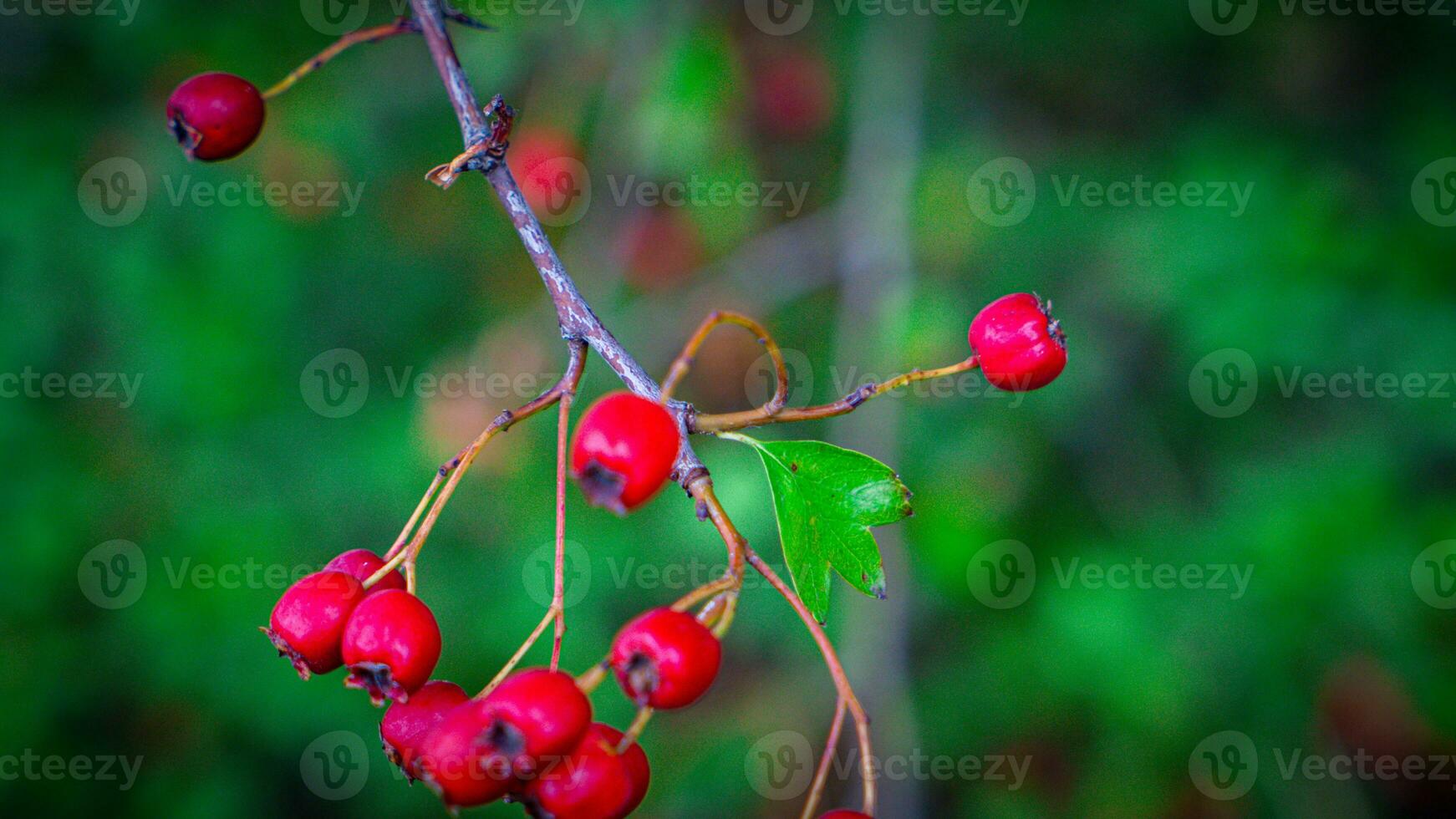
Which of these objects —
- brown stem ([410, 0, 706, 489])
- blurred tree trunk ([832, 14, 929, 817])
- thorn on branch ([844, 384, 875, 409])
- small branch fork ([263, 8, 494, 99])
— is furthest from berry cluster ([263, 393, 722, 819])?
blurred tree trunk ([832, 14, 929, 817])

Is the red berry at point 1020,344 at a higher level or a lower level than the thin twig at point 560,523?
higher

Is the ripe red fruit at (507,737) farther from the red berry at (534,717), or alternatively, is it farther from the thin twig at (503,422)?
the thin twig at (503,422)

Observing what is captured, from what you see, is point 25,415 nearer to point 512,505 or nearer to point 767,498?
point 512,505

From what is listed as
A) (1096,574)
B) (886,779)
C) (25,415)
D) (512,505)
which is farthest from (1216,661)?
(25,415)

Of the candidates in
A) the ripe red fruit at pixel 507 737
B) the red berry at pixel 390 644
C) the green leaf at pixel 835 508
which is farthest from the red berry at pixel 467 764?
the green leaf at pixel 835 508

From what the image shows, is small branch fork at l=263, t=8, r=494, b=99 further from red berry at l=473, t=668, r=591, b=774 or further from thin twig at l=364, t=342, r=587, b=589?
red berry at l=473, t=668, r=591, b=774
